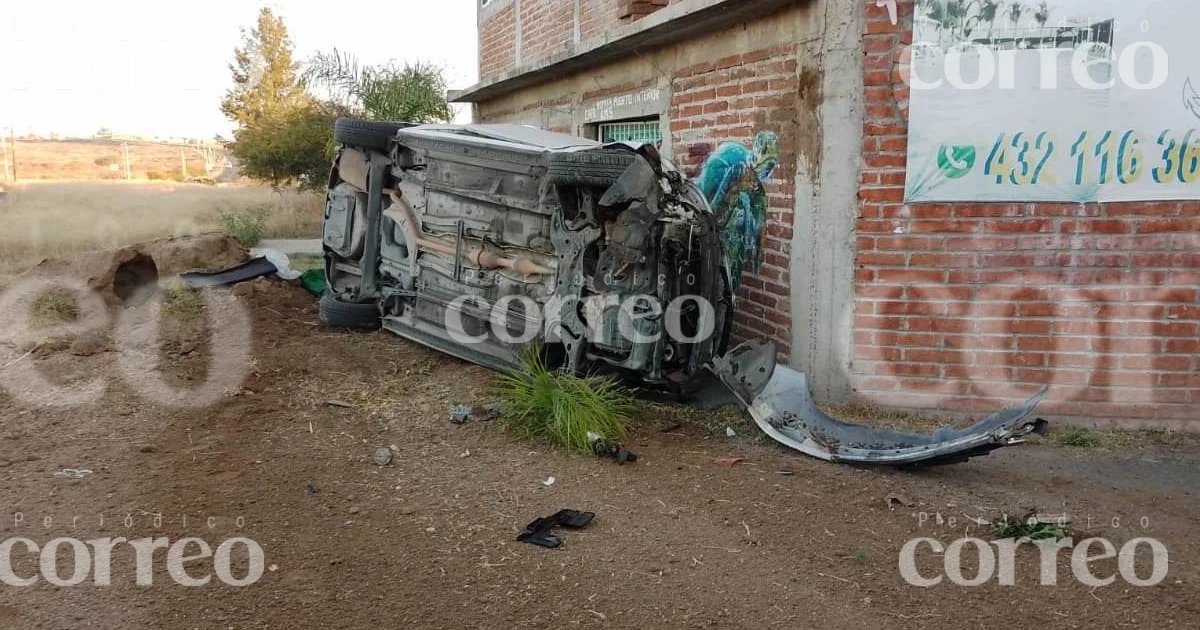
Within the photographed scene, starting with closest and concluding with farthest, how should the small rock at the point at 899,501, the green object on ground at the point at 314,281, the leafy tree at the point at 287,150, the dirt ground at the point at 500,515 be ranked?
the dirt ground at the point at 500,515, the small rock at the point at 899,501, the green object on ground at the point at 314,281, the leafy tree at the point at 287,150

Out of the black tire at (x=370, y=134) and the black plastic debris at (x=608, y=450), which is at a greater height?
the black tire at (x=370, y=134)

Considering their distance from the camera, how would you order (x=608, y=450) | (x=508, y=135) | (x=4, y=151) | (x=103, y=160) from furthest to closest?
(x=103, y=160)
(x=4, y=151)
(x=508, y=135)
(x=608, y=450)

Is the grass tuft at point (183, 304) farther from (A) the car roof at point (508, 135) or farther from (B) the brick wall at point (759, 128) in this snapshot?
(B) the brick wall at point (759, 128)

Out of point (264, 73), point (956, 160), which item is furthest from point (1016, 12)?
point (264, 73)

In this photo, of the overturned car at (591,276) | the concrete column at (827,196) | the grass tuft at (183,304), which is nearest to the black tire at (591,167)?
the overturned car at (591,276)

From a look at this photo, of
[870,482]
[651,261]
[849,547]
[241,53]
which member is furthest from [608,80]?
[241,53]

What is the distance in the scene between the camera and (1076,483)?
4.98 meters

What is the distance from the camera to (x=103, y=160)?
55969 millimetres

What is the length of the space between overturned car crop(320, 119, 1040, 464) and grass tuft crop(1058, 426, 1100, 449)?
1087mm

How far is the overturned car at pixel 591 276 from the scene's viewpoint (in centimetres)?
550

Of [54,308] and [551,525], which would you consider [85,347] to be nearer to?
[54,308]

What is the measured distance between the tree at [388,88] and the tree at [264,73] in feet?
47.4

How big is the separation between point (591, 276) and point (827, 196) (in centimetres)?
167

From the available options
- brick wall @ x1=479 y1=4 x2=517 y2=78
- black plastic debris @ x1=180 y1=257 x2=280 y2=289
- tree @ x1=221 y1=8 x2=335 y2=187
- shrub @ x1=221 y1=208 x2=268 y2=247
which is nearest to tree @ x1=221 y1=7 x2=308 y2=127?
tree @ x1=221 y1=8 x2=335 y2=187
